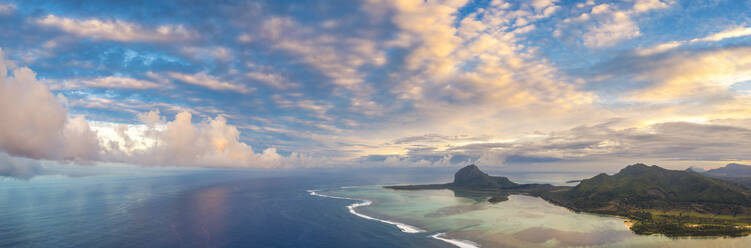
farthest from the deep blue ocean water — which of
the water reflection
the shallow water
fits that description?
the shallow water

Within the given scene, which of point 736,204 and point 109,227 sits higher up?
point 736,204

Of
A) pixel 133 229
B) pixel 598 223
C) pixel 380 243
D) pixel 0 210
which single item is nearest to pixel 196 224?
pixel 133 229

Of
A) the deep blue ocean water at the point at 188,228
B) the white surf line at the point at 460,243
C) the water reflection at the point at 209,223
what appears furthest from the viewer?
the water reflection at the point at 209,223

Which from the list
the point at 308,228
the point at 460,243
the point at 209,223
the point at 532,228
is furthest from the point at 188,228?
the point at 532,228

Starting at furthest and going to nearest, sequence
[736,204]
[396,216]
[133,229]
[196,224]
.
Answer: [736,204]
[396,216]
[196,224]
[133,229]

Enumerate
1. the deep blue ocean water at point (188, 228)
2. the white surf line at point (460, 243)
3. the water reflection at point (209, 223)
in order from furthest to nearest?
the water reflection at point (209, 223)
the deep blue ocean water at point (188, 228)
the white surf line at point (460, 243)

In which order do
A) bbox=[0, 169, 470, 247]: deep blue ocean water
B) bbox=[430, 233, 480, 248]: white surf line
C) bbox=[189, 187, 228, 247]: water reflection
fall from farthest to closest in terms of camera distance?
1. bbox=[189, 187, 228, 247]: water reflection
2. bbox=[0, 169, 470, 247]: deep blue ocean water
3. bbox=[430, 233, 480, 248]: white surf line

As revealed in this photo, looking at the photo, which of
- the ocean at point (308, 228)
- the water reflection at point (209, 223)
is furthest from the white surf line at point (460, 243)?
the water reflection at point (209, 223)

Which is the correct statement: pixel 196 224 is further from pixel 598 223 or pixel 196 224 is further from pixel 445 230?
pixel 598 223

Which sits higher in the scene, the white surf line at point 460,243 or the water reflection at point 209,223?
the white surf line at point 460,243

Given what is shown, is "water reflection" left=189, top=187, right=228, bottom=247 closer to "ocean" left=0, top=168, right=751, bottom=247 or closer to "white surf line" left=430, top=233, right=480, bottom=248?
"ocean" left=0, top=168, right=751, bottom=247

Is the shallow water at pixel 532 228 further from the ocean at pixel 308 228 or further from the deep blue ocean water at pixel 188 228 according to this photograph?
the deep blue ocean water at pixel 188 228
